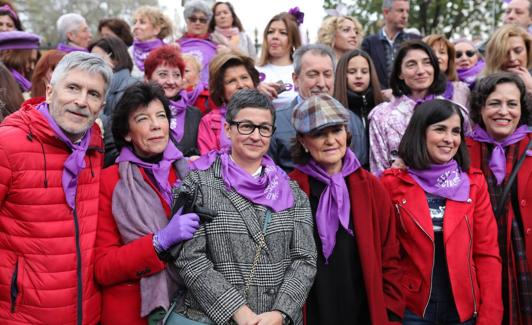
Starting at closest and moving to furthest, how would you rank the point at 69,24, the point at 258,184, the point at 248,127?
the point at 258,184 < the point at 248,127 < the point at 69,24

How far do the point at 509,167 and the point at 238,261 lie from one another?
2.33 meters

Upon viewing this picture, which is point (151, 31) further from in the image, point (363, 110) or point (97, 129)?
point (97, 129)

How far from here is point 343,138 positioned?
3664 mm

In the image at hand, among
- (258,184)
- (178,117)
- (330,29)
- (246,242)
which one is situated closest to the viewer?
(246,242)

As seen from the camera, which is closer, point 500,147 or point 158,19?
point 500,147

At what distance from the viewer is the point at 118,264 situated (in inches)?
130

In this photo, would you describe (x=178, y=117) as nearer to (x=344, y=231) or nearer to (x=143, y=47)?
(x=344, y=231)

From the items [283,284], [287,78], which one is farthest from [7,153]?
[287,78]

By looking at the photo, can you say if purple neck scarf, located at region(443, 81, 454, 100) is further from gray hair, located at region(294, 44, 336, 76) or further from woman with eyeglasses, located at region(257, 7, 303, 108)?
woman with eyeglasses, located at region(257, 7, 303, 108)

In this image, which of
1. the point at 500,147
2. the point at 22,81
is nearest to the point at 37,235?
the point at 22,81

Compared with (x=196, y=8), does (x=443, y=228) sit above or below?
below

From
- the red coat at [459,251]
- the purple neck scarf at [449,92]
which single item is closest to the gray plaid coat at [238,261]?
the red coat at [459,251]

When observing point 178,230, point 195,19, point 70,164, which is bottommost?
point 178,230

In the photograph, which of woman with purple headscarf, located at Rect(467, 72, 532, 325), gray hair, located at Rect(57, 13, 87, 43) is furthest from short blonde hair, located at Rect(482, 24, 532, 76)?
gray hair, located at Rect(57, 13, 87, 43)
